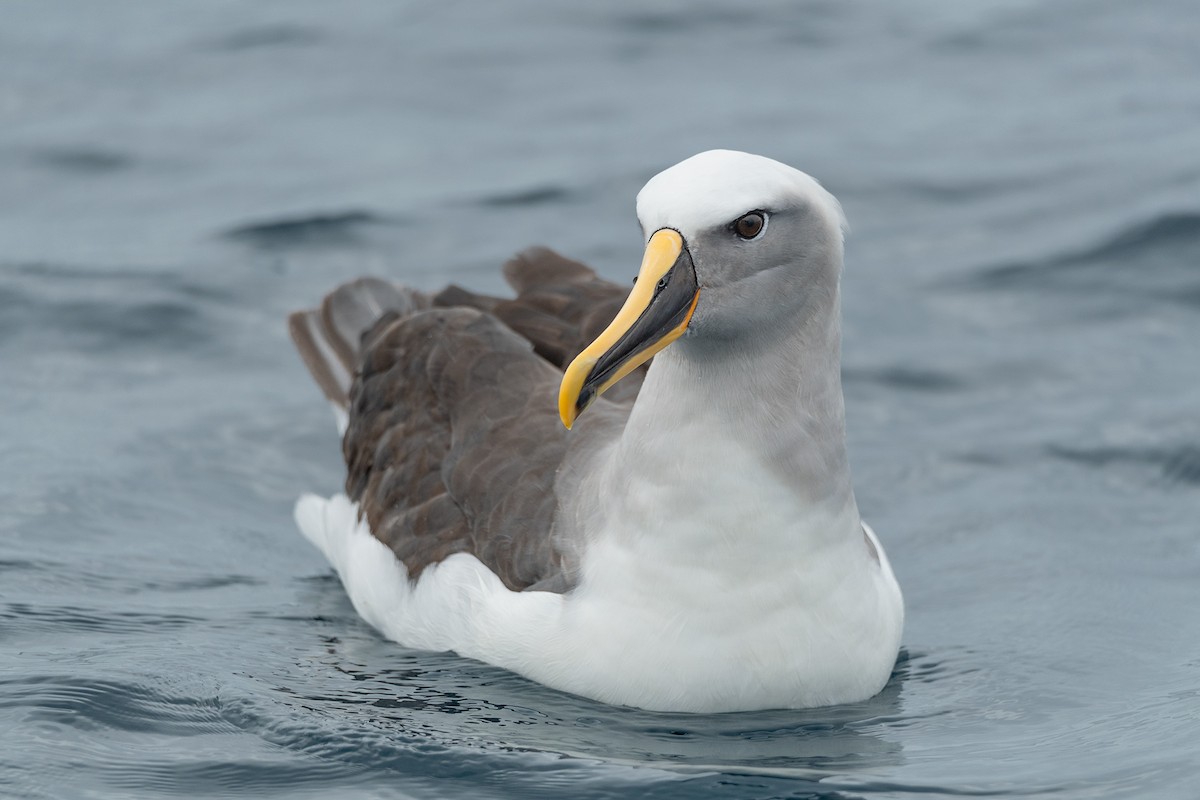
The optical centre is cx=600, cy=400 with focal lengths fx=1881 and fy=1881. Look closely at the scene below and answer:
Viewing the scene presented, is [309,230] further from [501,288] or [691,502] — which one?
[691,502]

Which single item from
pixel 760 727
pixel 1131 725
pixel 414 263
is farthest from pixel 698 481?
pixel 414 263

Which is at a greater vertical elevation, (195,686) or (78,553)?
(78,553)

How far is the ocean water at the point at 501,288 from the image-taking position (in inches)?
239

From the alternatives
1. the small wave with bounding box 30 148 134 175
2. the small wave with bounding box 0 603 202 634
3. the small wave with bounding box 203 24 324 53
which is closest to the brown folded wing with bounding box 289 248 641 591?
the small wave with bounding box 0 603 202 634

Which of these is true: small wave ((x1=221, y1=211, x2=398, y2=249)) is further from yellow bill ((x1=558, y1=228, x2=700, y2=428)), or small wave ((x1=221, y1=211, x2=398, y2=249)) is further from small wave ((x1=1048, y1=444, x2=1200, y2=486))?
yellow bill ((x1=558, y1=228, x2=700, y2=428))

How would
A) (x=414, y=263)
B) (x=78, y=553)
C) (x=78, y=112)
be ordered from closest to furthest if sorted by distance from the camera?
(x=78, y=553)
(x=414, y=263)
(x=78, y=112)

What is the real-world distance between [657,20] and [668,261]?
1149cm

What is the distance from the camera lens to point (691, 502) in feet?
20.0

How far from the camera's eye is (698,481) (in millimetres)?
6098

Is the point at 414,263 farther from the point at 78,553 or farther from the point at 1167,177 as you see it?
the point at 1167,177

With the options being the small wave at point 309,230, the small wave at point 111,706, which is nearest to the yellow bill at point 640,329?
the small wave at point 111,706

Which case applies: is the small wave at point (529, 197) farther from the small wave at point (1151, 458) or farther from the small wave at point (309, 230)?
the small wave at point (1151, 458)

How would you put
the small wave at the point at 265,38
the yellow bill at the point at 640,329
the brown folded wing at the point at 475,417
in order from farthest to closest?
the small wave at the point at 265,38
the brown folded wing at the point at 475,417
the yellow bill at the point at 640,329

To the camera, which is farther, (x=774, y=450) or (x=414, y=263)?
(x=414, y=263)
